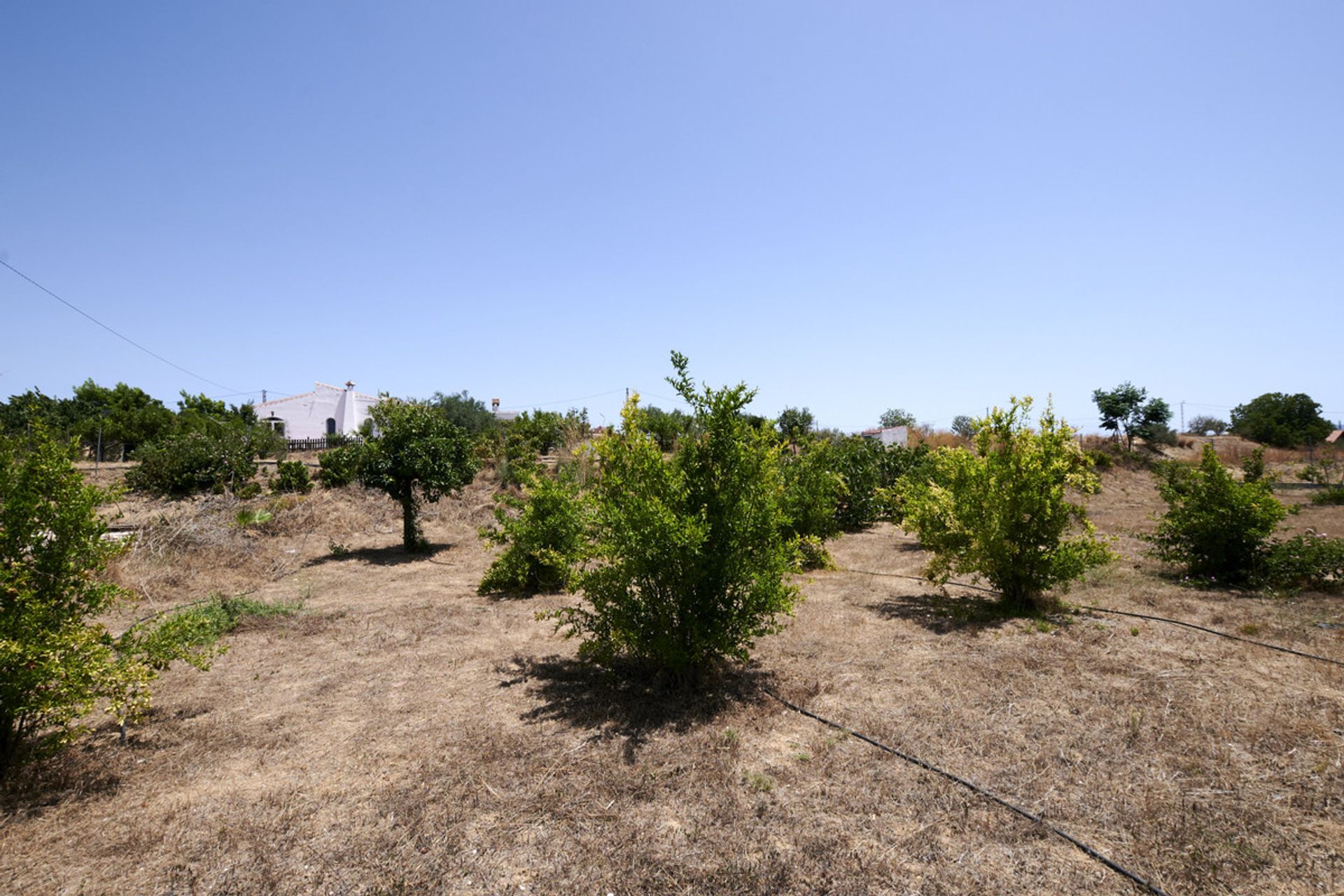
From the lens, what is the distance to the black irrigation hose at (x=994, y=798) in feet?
9.39

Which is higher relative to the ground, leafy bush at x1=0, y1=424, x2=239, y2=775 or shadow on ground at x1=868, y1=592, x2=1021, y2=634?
leafy bush at x1=0, y1=424, x2=239, y2=775

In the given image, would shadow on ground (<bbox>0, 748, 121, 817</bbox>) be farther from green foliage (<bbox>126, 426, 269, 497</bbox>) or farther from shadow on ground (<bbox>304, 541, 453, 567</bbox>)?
green foliage (<bbox>126, 426, 269, 497</bbox>)

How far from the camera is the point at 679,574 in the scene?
195 inches

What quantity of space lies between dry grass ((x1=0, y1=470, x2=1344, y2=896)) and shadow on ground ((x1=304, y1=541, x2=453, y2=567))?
5719 mm

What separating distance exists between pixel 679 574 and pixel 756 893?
2.38m

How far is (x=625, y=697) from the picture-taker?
5.14 m

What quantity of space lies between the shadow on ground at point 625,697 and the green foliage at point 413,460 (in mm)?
7743

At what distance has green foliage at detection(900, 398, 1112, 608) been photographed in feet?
23.1

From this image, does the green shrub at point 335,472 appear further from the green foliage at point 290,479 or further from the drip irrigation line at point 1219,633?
the drip irrigation line at point 1219,633

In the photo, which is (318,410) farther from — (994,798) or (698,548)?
(994,798)

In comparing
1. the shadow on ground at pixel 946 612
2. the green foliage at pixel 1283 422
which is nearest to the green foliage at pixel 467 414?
the shadow on ground at pixel 946 612

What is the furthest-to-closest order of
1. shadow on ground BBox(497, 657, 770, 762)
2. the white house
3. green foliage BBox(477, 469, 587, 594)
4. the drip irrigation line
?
1. the white house
2. green foliage BBox(477, 469, 587, 594)
3. the drip irrigation line
4. shadow on ground BBox(497, 657, 770, 762)

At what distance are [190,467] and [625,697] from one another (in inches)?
663

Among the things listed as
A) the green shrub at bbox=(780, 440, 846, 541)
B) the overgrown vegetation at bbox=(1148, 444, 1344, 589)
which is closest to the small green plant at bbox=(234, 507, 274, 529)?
the green shrub at bbox=(780, 440, 846, 541)
